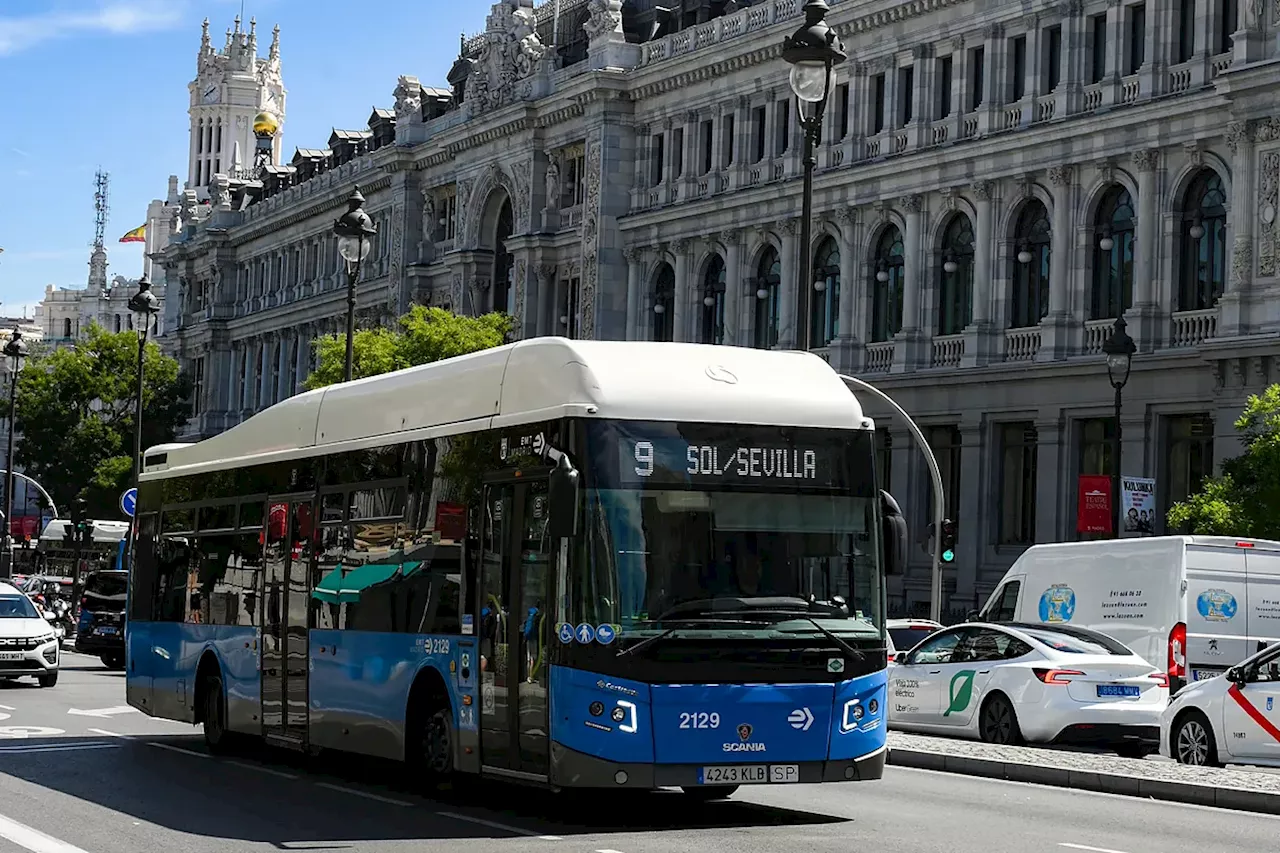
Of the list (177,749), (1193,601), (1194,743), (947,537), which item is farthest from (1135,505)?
(177,749)

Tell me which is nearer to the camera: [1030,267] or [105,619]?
[105,619]

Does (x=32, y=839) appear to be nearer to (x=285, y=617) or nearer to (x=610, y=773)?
(x=610, y=773)

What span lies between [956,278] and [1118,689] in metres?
28.2

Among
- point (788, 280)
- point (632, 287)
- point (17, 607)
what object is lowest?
point (17, 607)

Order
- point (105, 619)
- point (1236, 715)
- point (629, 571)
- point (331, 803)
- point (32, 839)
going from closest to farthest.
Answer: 1. point (32, 839)
2. point (629, 571)
3. point (331, 803)
4. point (1236, 715)
5. point (105, 619)

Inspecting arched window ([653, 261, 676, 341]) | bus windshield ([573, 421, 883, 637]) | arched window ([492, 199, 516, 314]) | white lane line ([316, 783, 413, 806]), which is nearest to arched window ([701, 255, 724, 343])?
arched window ([653, 261, 676, 341])

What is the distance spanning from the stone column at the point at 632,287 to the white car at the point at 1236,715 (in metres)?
41.6

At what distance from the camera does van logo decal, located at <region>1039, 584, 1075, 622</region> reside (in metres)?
26.2

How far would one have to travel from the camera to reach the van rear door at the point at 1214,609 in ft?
79.2

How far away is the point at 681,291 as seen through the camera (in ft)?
198

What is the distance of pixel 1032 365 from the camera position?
153 feet

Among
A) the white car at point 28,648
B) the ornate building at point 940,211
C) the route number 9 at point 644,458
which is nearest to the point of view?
the route number 9 at point 644,458

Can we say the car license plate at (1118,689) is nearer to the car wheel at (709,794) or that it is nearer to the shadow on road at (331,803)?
the car wheel at (709,794)

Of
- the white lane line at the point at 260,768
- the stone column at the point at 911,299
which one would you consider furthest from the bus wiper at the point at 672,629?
the stone column at the point at 911,299
